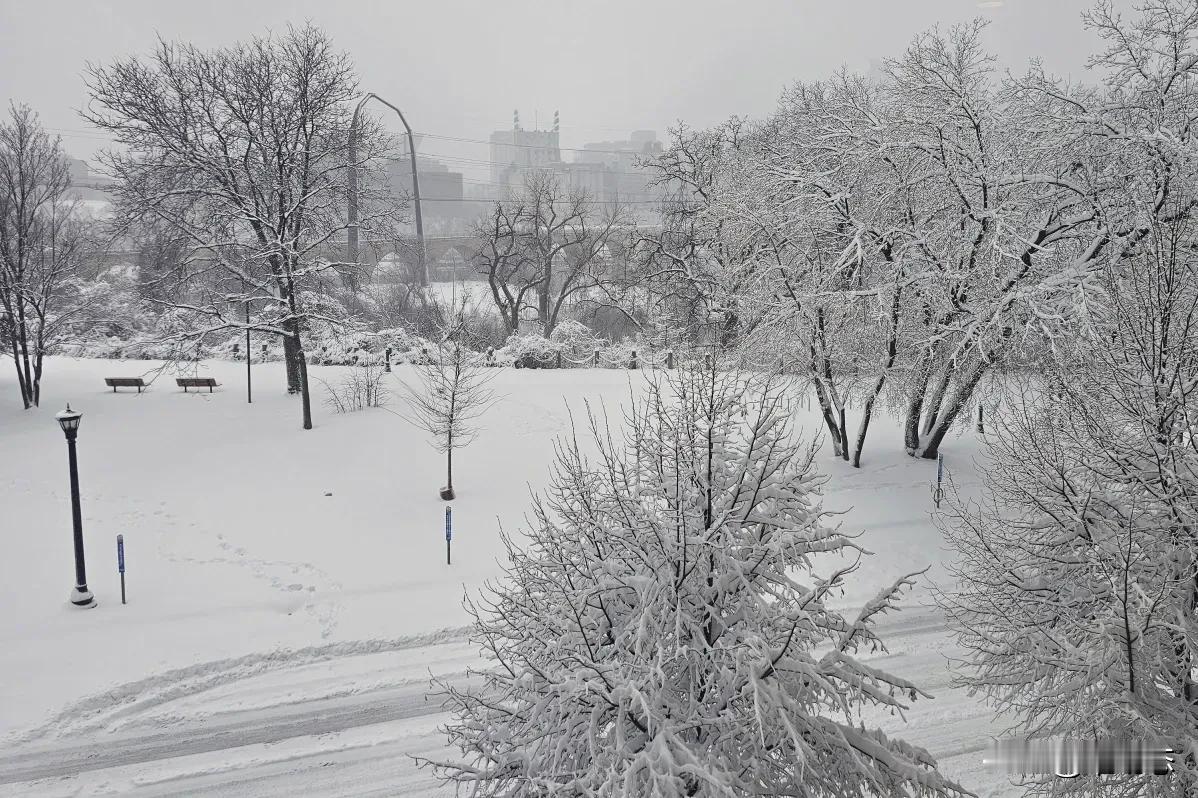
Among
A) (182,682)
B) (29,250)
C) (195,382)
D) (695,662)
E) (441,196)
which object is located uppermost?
(441,196)

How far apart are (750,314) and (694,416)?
1156 centimetres

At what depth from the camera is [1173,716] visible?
6176 millimetres

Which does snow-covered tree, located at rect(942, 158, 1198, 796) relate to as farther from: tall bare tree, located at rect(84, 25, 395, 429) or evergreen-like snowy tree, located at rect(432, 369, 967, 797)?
tall bare tree, located at rect(84, 25, 395, 429)

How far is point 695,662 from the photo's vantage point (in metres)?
5.45

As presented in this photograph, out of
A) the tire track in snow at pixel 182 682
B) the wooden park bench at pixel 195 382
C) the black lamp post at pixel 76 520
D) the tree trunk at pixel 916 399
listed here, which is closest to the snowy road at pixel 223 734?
the tire track in snow at pixel 182 682

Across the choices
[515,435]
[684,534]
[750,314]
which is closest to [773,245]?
[750,314]

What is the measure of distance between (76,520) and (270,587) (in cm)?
302

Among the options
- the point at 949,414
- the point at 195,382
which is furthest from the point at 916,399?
the point at 195,382

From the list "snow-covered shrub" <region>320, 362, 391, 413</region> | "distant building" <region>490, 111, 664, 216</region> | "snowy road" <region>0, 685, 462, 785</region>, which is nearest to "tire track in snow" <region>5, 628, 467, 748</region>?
"snowy road" <region>0, 685, 462, 785</region>

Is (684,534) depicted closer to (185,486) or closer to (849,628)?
(849,628)

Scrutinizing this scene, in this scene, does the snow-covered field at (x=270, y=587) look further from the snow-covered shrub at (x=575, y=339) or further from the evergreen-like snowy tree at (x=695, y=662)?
the snow-covered shrub at (x=575, y=339)

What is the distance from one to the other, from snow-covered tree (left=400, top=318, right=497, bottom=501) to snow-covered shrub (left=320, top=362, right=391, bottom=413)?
33.9 inches

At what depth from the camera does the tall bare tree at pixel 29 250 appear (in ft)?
68.1

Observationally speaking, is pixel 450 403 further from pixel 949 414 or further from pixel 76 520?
pixel 949 414
